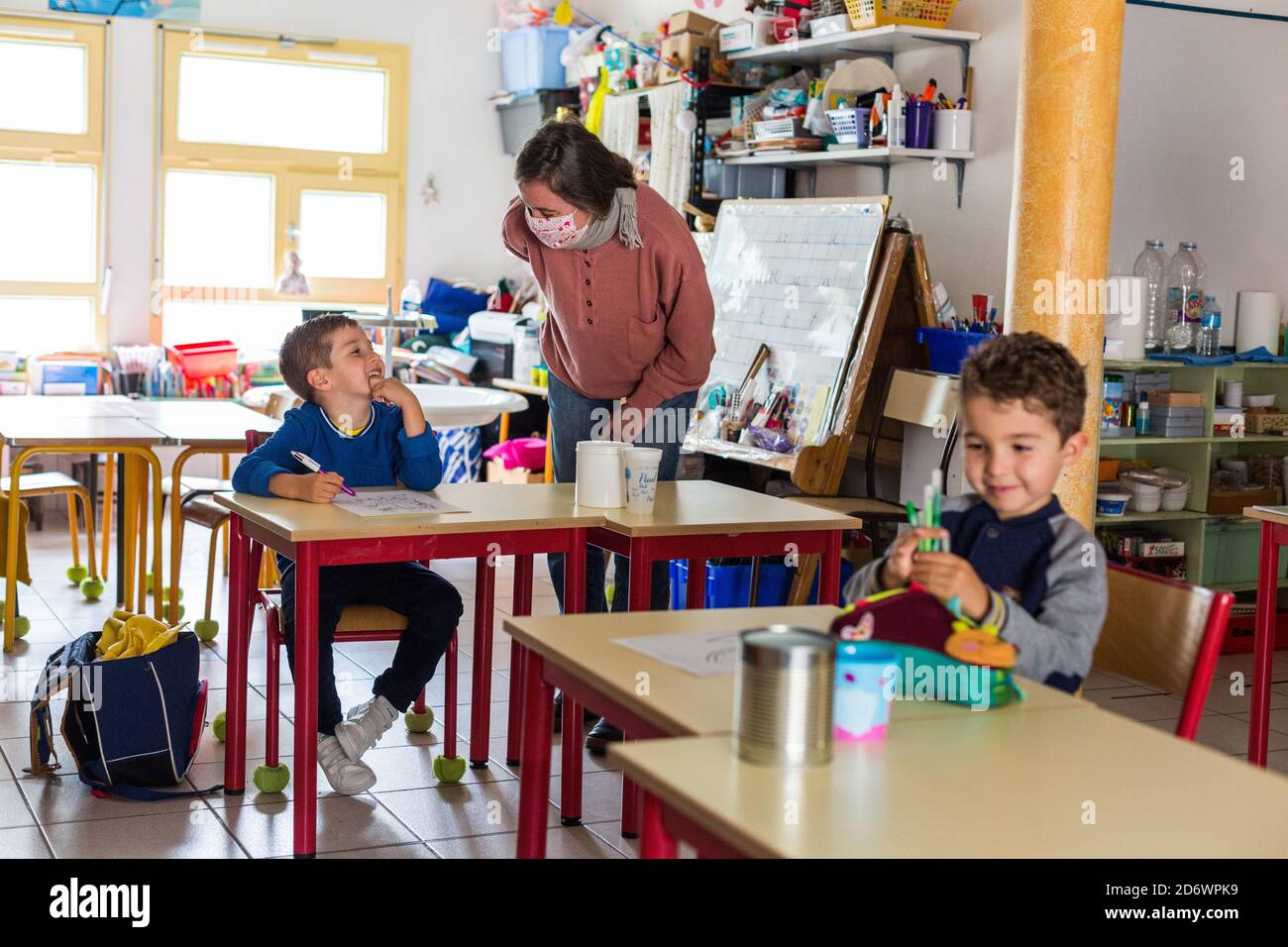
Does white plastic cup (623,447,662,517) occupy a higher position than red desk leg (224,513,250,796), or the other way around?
white plastic cup (623,447,662,517)

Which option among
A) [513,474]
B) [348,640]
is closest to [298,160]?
[513,474]

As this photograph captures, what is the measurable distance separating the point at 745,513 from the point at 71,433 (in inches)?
95.7

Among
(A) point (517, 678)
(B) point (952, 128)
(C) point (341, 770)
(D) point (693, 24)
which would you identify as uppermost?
(D) point (693, 24)

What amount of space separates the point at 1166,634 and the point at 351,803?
6.38ft

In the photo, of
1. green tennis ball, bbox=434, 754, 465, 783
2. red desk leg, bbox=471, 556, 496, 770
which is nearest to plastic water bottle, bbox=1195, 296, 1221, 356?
red desk leg, bbox=471, 556, 496, 770

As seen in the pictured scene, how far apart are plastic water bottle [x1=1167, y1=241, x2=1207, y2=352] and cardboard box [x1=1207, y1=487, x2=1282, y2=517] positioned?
0.53 meters

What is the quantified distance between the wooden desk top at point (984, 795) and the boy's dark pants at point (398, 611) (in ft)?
5.70

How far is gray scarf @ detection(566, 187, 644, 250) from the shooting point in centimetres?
357

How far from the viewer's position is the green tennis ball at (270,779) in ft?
10.9

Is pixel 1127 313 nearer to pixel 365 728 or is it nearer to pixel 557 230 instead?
pixel 557 230

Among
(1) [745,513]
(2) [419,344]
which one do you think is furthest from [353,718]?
(2) [419,344]

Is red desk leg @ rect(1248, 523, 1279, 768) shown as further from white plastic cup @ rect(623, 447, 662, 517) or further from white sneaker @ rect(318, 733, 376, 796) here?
white sneaker @ rect(318, 733, 376, 796)

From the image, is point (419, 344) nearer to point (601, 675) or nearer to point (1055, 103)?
point (1055, 103)

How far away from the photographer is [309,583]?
108 inches
